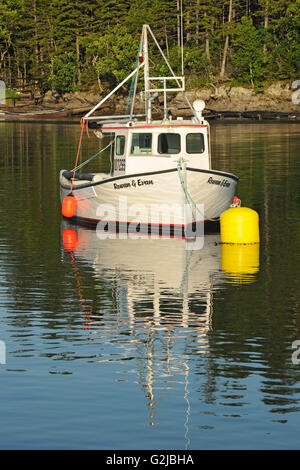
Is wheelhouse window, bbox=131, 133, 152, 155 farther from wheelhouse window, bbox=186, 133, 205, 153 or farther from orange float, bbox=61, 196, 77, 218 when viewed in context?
orange float, bbox=61, 196, 77, 218

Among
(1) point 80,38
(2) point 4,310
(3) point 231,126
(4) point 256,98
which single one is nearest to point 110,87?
(1) point 80,38

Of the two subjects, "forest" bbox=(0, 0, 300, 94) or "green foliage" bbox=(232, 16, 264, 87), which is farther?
"forest" bbox=(0, 0, 300, 94)

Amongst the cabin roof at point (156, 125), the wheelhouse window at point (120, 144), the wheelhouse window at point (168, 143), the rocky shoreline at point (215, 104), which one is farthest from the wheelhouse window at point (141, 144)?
the rocky shoreline at point (215, 104)

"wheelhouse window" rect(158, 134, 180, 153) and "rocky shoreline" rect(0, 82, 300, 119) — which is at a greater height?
"rocky shoreline" rect(0, 82, 300, 119)

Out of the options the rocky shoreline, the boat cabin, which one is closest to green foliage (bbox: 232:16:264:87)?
the rocky shoreline

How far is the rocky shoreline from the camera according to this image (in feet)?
395

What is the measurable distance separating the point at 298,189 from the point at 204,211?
13544 millimetres

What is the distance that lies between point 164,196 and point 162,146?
2180 mm

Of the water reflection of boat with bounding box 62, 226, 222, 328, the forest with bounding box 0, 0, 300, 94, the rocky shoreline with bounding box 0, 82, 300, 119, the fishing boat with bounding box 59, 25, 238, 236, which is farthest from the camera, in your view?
the forest with bounding box 0, 0, 300, 94

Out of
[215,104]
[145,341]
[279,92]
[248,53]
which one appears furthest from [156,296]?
[248,53]

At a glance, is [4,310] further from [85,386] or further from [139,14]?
[139,14]

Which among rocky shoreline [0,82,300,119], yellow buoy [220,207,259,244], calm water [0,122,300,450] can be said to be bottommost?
calm water [0,122,300,450]

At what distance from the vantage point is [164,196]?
29.6 meters

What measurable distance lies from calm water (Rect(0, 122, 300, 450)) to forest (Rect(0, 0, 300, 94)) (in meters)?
92.4
